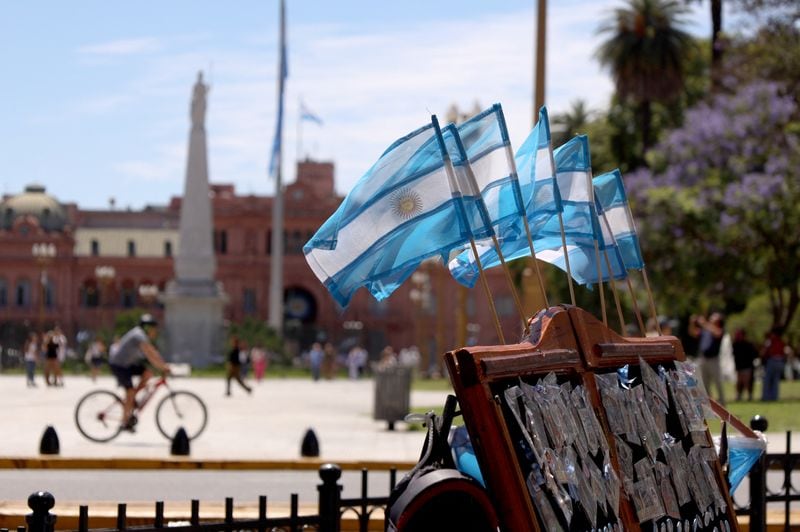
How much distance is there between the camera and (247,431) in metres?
22.2

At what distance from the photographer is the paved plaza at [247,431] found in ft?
57.9

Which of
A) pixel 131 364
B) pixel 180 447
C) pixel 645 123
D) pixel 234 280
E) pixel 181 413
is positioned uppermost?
pixel 645 123

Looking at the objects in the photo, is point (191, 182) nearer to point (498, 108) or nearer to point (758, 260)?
point (758, 260)

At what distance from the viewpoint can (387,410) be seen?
2292 centimetres

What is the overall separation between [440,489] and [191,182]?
200ft

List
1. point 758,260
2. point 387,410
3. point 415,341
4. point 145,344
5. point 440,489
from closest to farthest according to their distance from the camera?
1. point 440,489
2. point 145,344
3. point 387,410
4. point 758,260
5. point 415,341

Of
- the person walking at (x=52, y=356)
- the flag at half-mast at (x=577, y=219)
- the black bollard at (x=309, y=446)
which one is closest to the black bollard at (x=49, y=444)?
the black bollard at (x=309, y=446)

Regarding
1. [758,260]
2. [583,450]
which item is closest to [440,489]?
[583,450]

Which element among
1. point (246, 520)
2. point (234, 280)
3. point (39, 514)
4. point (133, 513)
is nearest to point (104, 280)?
point (234, 280)

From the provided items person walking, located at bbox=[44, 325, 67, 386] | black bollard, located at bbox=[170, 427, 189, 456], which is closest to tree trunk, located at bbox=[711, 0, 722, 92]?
person walking, located at bbox=[44, 325, 67, 386]

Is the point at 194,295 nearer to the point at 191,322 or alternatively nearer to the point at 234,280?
the point at 191,322

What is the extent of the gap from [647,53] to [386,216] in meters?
55.5

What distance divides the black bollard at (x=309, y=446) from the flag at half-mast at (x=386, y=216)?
10.5m

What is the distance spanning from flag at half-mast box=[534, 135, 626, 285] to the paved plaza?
9354mm
